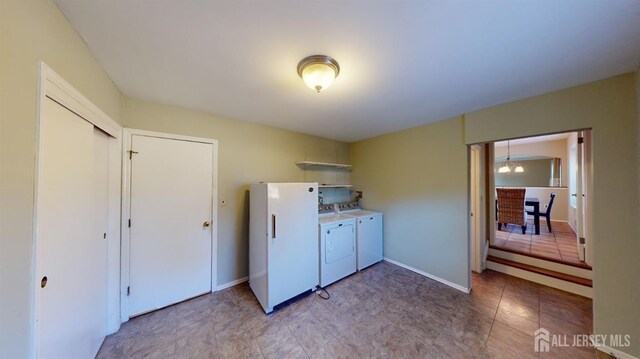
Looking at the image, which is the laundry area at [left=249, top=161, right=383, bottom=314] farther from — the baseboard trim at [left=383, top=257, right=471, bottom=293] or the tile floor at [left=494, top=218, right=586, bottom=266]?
the tile floor at [left=494, top=218, right=586, bottom=266]

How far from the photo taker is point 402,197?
131 inches

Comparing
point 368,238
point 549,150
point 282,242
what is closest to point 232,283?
point 282,242

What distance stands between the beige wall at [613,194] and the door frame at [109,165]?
383 centimetres

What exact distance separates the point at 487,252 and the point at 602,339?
5.74 feet

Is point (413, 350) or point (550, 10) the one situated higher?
point (550, 10)

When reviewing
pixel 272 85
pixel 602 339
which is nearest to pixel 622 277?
pixel 602 339

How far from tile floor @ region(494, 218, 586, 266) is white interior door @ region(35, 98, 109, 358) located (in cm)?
531

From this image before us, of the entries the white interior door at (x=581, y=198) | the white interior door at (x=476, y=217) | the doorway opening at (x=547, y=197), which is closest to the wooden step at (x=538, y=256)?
the doorway opening at (x=547, y=197)

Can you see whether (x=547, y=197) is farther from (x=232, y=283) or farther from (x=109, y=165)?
(x=109, y=165)

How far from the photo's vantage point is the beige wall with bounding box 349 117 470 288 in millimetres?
2676

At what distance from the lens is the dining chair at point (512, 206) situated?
4172mm

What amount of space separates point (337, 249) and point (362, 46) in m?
2.48

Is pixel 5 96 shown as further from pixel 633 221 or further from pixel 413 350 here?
pixel 633 221

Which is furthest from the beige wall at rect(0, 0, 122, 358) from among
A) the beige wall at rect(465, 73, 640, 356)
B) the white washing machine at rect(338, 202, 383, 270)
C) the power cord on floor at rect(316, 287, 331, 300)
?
the beige wall at rect(465, 73, 640, 356)
